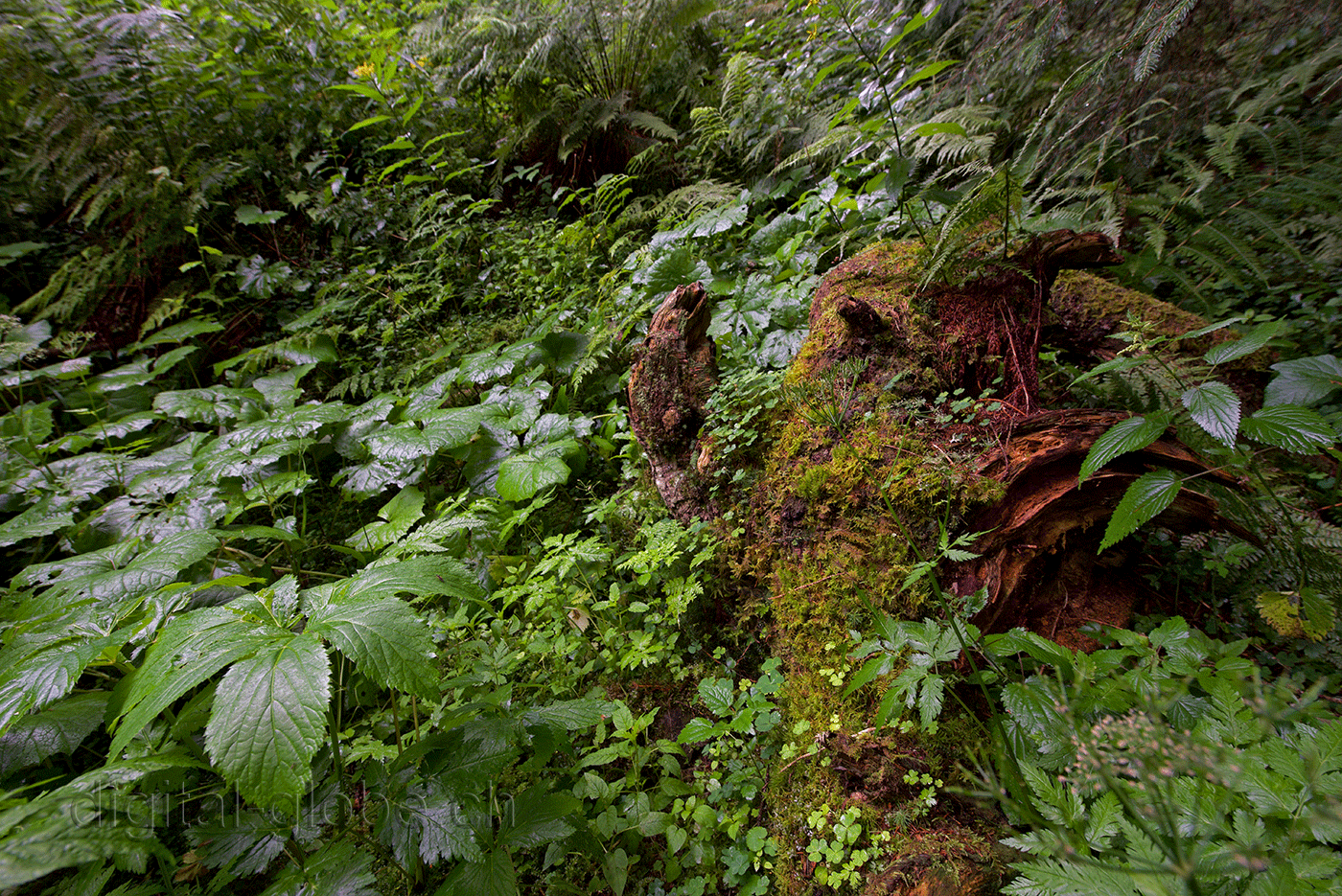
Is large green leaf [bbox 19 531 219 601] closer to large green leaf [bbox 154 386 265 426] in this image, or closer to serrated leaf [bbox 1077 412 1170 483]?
large green leaf [bbox 154 386 265 426]

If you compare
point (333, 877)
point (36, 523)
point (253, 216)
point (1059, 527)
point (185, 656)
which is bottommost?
point (1059, 527)

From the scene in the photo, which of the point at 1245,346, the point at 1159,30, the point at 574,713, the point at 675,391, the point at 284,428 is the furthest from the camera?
the point at 284,428

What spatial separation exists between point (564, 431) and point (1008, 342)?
1.97 m

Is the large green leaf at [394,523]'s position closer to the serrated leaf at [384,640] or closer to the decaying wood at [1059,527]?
the serrated leaf at [384,640]

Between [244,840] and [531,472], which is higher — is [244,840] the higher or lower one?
the lower one

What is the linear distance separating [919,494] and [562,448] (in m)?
1.59

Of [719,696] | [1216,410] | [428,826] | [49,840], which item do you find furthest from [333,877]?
[1216,410]

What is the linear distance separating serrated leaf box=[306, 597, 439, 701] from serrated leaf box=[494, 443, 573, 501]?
124 centimetres

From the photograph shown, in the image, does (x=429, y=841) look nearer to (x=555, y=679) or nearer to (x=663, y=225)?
(x=555, y=679)

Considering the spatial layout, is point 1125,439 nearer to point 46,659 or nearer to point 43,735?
point 46,659

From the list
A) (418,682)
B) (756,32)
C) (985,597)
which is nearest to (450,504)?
(418,682)

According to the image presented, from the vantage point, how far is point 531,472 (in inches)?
97.2

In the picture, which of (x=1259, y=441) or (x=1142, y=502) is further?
(x=1259, y=441)

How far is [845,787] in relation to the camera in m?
1.43
